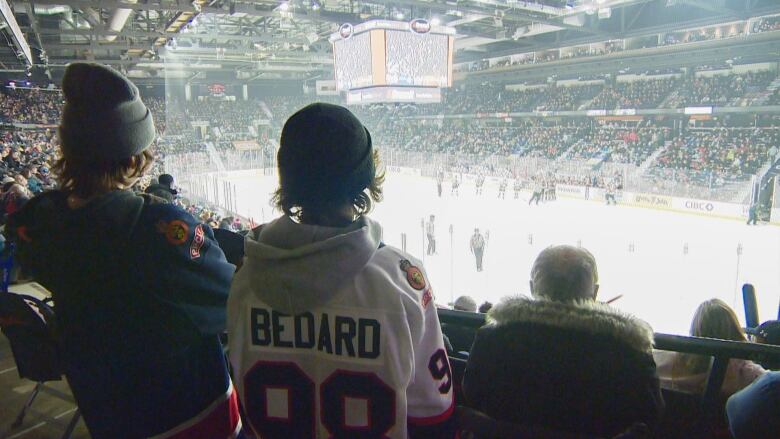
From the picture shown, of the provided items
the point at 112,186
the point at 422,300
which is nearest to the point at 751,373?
the point at 422,300

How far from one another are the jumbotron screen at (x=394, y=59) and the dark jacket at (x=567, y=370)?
13607 millimetres

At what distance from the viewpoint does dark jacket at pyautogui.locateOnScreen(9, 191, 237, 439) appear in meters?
1.08

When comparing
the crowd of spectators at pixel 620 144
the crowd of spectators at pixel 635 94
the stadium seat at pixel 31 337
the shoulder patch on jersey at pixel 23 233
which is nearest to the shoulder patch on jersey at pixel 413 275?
the shoulder patch on jersey at pixel 23 233

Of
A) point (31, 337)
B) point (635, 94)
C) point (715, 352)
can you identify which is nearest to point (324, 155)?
point (715, 352)

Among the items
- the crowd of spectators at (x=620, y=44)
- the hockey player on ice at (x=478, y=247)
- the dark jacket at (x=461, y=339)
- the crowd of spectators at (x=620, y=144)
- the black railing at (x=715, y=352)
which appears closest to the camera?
the black railing at (x=715, y=352)

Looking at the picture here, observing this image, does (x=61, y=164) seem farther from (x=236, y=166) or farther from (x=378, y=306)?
(x=236, y=166)

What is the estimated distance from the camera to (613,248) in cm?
1122

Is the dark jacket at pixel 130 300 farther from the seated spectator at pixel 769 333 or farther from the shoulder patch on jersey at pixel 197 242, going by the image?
the seated spectator at pixel 769 333

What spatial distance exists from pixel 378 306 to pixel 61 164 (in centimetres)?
81

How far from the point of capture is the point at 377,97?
49.8ft

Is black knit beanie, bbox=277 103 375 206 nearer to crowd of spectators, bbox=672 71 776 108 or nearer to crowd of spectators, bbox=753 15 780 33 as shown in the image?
crowd of spectators, bbox=753 15 780 33

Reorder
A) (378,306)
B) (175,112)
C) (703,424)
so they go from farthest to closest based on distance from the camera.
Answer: (175,112) < (703,424) < (378,306)

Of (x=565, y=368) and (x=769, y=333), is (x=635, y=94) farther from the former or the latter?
(x=565, y=368)

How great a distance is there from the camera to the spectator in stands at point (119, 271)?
1080mm
